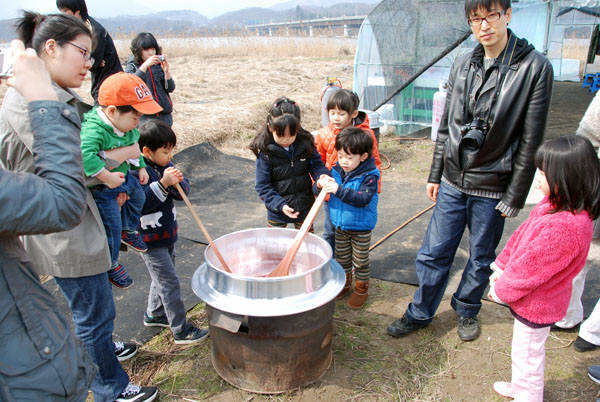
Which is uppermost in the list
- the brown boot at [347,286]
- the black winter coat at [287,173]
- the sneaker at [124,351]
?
the black winter coat at [287,173]

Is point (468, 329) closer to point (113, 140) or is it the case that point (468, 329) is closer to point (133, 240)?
point (133, 240)

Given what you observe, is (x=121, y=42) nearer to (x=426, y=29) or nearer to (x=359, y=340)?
(x=426, y=29)

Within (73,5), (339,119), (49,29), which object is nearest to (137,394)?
(49,29)

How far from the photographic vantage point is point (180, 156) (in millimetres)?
5816

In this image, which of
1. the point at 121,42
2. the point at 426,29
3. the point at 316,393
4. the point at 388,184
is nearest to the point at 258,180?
the point at 316,393

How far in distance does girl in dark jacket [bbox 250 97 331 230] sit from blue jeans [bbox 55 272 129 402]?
129 centimetres

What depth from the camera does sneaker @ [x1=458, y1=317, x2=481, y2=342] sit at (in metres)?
2.61

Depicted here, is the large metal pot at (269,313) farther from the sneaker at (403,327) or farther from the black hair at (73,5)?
the black hair at (73,5)

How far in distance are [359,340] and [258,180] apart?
124cm

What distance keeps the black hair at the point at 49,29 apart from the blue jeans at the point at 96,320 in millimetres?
924

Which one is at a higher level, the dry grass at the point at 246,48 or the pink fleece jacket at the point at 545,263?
the dry grass at the point at 246,48

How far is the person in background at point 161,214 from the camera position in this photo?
7.60 ft

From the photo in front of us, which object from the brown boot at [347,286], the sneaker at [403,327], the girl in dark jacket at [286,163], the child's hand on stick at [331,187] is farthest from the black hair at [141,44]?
the sneaker at [403,327]

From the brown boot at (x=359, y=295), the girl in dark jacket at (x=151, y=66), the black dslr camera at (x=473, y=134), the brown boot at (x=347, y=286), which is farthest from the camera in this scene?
the girl in dark jacket at (x=151, y=66)
